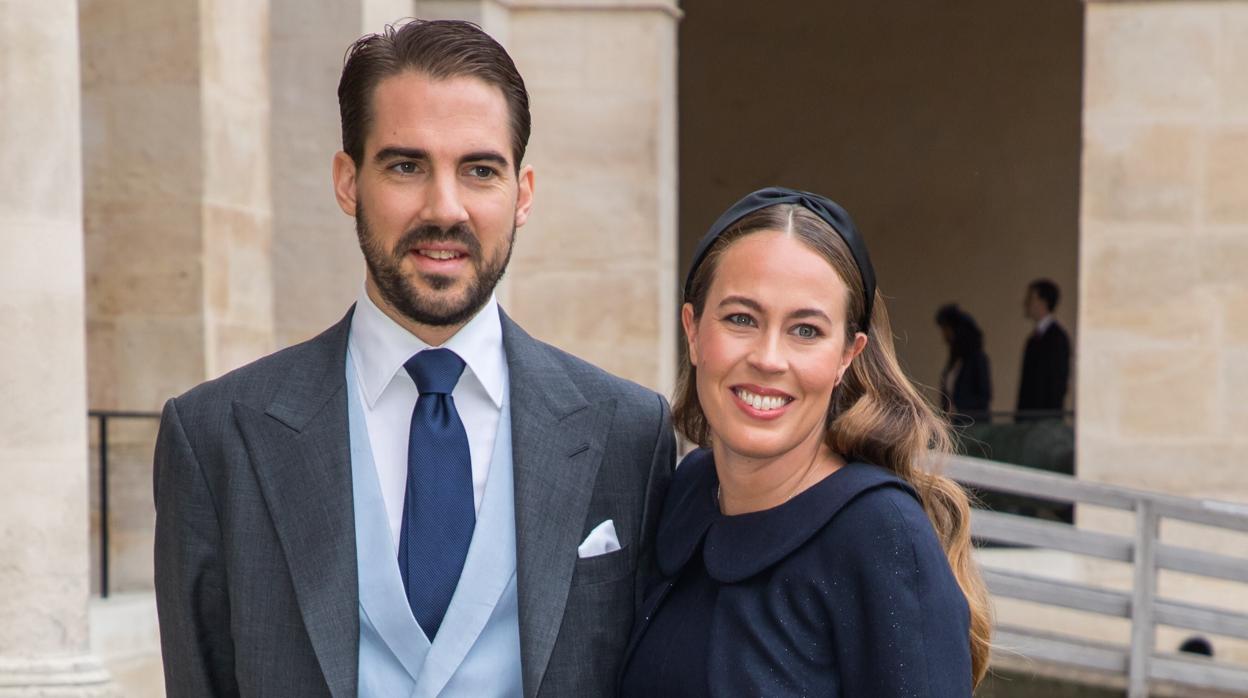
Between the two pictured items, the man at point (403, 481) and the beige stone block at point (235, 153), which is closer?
the man at point (403, 481)

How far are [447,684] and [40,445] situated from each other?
3361 mm

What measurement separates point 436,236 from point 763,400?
1.73ft

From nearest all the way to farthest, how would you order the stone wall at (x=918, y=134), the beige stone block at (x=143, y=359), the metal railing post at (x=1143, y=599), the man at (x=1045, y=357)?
1. the beige stone block at (x=143, y=359)
2. the metal railing post at (x=1143, y=599)
3. the man at (x=1045, y=357)
4. the stone wall at (x=918, y=134)

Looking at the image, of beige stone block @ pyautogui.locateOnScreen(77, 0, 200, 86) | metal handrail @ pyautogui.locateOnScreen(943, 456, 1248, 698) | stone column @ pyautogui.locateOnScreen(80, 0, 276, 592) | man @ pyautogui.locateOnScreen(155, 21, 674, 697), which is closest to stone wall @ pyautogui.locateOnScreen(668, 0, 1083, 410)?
metal handrail @ pyautogui.locateOnScreen(943, 456, 1248, 698)

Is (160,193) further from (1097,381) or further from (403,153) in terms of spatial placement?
(403,153)

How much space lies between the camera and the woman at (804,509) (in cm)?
246

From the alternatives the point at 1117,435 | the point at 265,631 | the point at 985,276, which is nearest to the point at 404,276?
the point at 265,631

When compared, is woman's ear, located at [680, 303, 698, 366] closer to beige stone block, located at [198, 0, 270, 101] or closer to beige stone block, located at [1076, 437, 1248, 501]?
beige stone block, located at [198, 0, 270, 101]

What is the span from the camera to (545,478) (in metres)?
2.65

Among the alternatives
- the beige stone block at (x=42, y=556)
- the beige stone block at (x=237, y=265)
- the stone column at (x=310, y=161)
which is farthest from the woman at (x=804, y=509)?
the stone column at (x=310, y=161)

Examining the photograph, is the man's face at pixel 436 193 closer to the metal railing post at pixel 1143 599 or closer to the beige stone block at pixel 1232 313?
the metal railing post at pixel 1143 599

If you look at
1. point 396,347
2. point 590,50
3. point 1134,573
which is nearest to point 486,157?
point 396,347

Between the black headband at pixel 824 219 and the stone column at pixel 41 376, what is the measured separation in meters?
3.38

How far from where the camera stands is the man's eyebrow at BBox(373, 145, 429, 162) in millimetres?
2551
